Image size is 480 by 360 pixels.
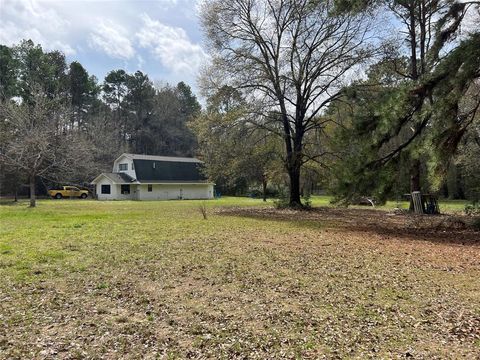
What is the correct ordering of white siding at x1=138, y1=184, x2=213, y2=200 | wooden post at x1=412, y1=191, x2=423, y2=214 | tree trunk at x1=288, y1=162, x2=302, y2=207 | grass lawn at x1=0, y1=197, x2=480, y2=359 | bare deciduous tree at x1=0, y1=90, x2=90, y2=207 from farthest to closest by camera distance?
white siding at x1=138, y1=184, x2=213, y2=200 < bare deciduous tree at x1=0, y1=90, x2=90, y2=207 < tree trunk at x1=288, y1=162, x2=302, y2=207 < wooden post at x1=412, y1=191, x2=423, y2=214 < grass lawn at x1=0, y1=197, x2=480, y2=359

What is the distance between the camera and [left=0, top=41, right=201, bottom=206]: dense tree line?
76.6 ft

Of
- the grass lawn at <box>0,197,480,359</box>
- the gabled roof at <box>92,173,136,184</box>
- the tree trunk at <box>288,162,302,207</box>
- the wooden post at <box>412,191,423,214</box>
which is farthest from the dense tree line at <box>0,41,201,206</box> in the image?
the wooden post at <box>412,191,423,214</box>

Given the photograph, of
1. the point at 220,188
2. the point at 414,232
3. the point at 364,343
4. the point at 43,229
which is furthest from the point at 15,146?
the point at 220,188

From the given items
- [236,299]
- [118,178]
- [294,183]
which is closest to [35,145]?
[294,183]

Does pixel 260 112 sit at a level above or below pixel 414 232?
above

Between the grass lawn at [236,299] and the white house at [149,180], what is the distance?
3159cm

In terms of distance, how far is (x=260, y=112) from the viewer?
67.4 ft

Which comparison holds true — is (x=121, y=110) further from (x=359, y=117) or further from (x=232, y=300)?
(x=232, y=300)

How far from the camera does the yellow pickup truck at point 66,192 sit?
129 ft

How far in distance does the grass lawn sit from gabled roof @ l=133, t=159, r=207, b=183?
31.8 metres

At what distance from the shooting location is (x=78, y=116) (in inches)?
1927

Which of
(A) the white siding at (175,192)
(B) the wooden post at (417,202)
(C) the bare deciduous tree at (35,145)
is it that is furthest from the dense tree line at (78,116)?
(B) the wooden post at (417,202)

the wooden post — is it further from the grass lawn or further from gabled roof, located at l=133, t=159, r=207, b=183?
gabled roof, located at l=133, t=159, r=207, b=183

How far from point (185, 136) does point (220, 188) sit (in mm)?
10492
